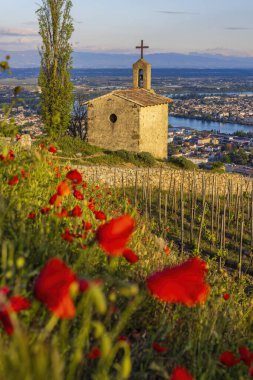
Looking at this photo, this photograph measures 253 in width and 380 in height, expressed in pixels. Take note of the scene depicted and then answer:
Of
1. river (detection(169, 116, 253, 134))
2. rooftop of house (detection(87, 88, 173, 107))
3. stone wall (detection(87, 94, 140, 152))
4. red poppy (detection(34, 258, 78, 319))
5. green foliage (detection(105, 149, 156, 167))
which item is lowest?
river (detection(169, 116, 253, 134))

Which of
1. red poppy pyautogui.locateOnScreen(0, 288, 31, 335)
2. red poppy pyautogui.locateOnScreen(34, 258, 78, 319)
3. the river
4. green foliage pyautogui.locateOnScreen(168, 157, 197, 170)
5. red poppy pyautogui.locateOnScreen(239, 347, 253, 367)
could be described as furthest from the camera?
the river

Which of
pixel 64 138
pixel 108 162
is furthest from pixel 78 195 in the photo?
pixel 64 138

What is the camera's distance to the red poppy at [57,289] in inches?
53.2

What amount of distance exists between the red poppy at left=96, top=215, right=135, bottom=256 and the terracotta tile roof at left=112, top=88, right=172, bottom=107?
20895 mm

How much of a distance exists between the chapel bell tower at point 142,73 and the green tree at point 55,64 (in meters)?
4.44

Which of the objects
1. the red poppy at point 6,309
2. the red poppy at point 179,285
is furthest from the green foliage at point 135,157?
the red poppy at point 6,309

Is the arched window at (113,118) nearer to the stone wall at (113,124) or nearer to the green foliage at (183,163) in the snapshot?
the stone wall at (113,124)

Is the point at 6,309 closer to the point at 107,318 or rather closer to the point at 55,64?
the point at 107,318

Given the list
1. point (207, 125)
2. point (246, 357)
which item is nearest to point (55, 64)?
point (246, 357)

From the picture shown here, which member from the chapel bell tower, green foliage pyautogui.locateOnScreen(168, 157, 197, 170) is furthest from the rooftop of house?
green foliage pyautogui.locateOnScreen(168, 157, 197, 170)

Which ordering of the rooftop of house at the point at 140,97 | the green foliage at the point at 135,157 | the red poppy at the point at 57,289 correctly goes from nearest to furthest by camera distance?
the red poppy at the point at 57,289
the green foliage at the point at 135,157
the rooftop of house at the point at 140,97

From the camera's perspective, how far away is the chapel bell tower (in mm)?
25078

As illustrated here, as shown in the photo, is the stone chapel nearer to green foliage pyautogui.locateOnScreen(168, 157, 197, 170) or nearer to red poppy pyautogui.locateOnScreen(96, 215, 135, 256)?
green foliage pyautogui.locateOnScreen(168, 157, 197, 170)

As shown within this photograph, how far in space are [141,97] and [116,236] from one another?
2248 cm
